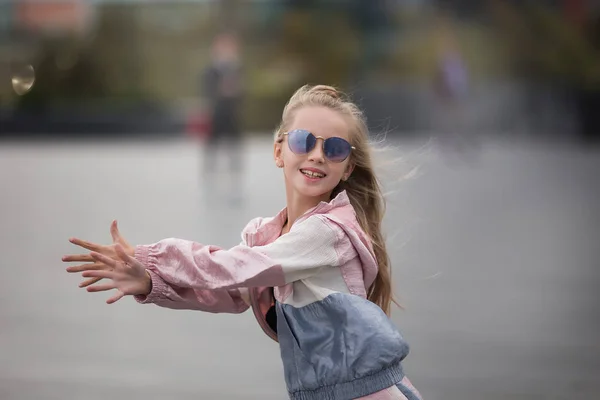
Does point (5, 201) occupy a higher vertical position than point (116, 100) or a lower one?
lower

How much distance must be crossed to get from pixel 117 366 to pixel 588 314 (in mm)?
3109

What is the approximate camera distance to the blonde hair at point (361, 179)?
3.37 m

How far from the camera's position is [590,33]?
38969mm

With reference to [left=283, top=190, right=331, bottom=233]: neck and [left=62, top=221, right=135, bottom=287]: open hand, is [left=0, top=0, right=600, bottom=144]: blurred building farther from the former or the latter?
[left=62, top=221, right=135, bottom=287]: open hand

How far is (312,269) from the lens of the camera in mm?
3141

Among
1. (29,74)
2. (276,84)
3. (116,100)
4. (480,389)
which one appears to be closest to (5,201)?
(29,74)

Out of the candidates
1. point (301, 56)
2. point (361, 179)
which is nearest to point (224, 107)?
point (361, 179)

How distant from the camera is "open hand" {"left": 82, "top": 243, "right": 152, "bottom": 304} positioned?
9.67ft

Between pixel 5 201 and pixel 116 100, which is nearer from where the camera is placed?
pixel 5 201

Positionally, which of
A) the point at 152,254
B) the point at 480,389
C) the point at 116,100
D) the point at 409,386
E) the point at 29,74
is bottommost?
the point at 480,389

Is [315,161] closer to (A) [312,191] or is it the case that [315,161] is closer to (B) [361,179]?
(A) [312,191]

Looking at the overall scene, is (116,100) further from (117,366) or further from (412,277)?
(117,366)

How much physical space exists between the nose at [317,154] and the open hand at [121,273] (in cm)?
57

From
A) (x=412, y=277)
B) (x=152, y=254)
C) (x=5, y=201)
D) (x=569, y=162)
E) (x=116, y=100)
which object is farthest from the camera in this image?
(x=116, y=100)
